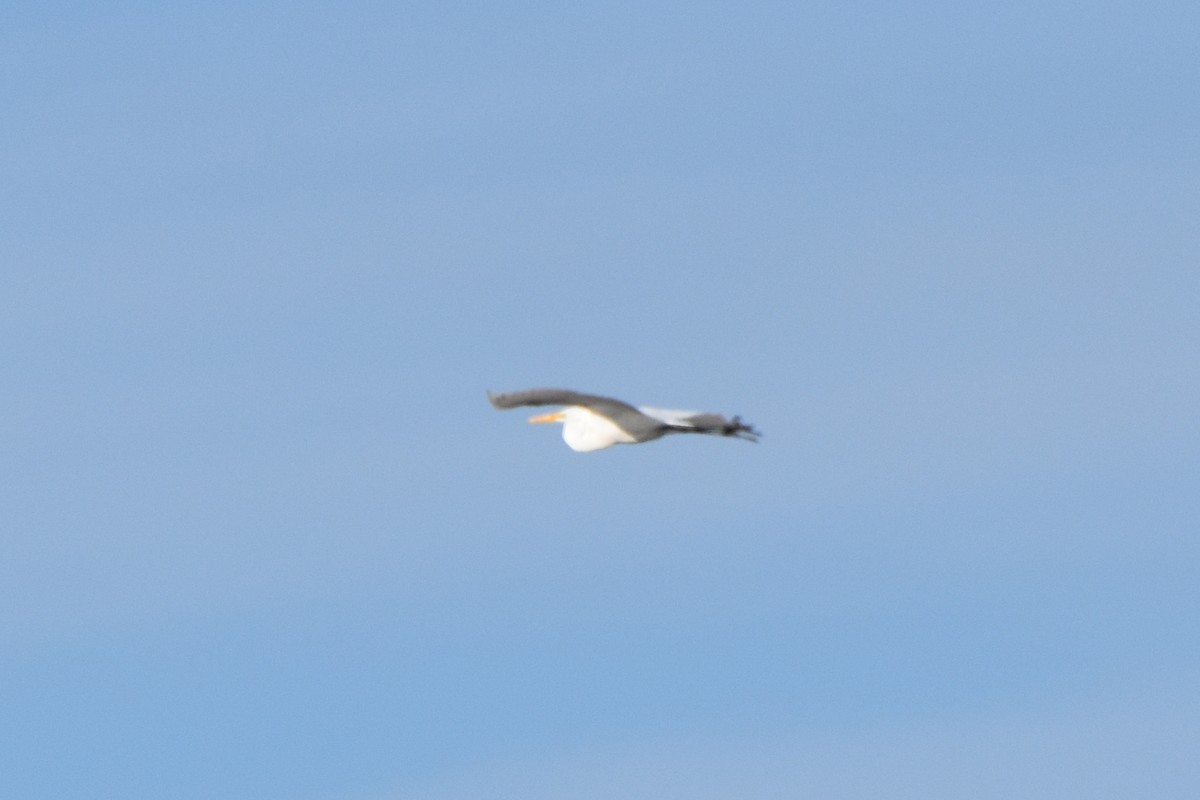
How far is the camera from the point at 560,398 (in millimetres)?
73375

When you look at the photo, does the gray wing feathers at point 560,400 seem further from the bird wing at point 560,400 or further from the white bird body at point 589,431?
the white bird body at point 589,431

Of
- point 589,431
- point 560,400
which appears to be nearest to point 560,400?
point 560,400

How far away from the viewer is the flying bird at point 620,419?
73062 millimetres

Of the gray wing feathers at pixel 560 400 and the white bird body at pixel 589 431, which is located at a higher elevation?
the white bird body at pixel 589 431

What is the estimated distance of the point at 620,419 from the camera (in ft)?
246

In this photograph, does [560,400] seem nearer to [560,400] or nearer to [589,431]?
[560,400]

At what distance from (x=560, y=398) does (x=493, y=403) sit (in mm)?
2418

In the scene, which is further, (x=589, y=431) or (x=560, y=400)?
(x=589, y=431)

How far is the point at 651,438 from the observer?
75625mm

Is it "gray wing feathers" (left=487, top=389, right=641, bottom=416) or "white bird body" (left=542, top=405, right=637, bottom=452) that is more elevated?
"white bird body" (left=542, top=405, right=637, bottom=452)

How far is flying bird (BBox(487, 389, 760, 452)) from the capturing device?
2876 inches

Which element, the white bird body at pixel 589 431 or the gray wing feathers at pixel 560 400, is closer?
the gray wing feathers at pixel 560 400

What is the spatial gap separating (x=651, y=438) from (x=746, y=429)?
11.0 ft

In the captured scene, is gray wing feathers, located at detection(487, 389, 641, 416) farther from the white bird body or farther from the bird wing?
the white bird body
